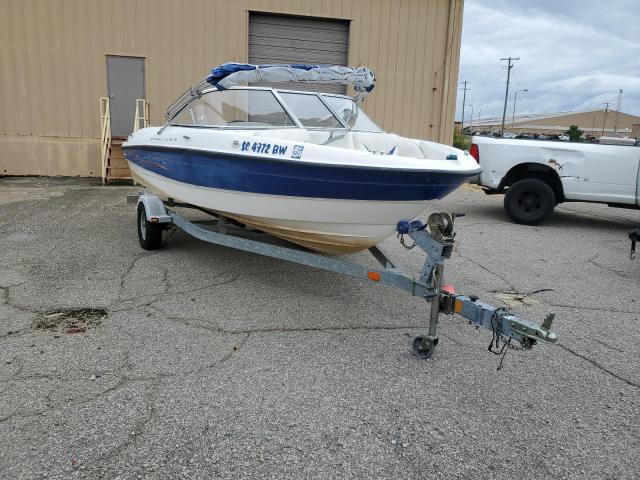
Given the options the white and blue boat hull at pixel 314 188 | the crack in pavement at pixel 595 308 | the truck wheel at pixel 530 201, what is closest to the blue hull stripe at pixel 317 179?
the white and blue boat hull at pixel 314 188

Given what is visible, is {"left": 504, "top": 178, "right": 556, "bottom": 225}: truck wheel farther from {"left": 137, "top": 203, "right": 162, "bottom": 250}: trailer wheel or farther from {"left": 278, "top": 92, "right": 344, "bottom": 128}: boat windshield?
{"left": 137, "top": 203, "right": 162, "bottom": 250}: trailer wheel

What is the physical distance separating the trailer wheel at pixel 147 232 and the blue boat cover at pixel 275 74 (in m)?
1.77

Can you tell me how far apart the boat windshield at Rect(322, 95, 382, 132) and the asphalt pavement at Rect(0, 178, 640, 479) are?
5.68 feet

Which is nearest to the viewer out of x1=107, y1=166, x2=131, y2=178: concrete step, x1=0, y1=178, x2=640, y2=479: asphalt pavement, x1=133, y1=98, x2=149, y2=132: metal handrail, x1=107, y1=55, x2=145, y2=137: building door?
x1=0, y1=178, x2=640, y2=479: asphalt pavement

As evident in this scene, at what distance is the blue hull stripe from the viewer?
3892mm

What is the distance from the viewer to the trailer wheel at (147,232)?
19.2 feet

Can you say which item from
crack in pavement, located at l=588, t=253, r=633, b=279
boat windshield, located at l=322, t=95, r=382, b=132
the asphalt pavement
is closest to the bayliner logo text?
the asphalt pavement

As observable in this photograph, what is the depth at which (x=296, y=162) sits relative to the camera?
4070 mm

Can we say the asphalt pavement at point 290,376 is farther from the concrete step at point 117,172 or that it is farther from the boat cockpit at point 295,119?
the concrete step at point 117,172

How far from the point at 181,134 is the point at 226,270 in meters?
1.50

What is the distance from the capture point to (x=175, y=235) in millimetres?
6859

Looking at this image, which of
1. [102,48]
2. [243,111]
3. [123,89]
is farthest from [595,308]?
[102,48]

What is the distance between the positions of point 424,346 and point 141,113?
10.6 m

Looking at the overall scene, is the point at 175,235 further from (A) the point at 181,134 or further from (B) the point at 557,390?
(B) the point at 557,390
